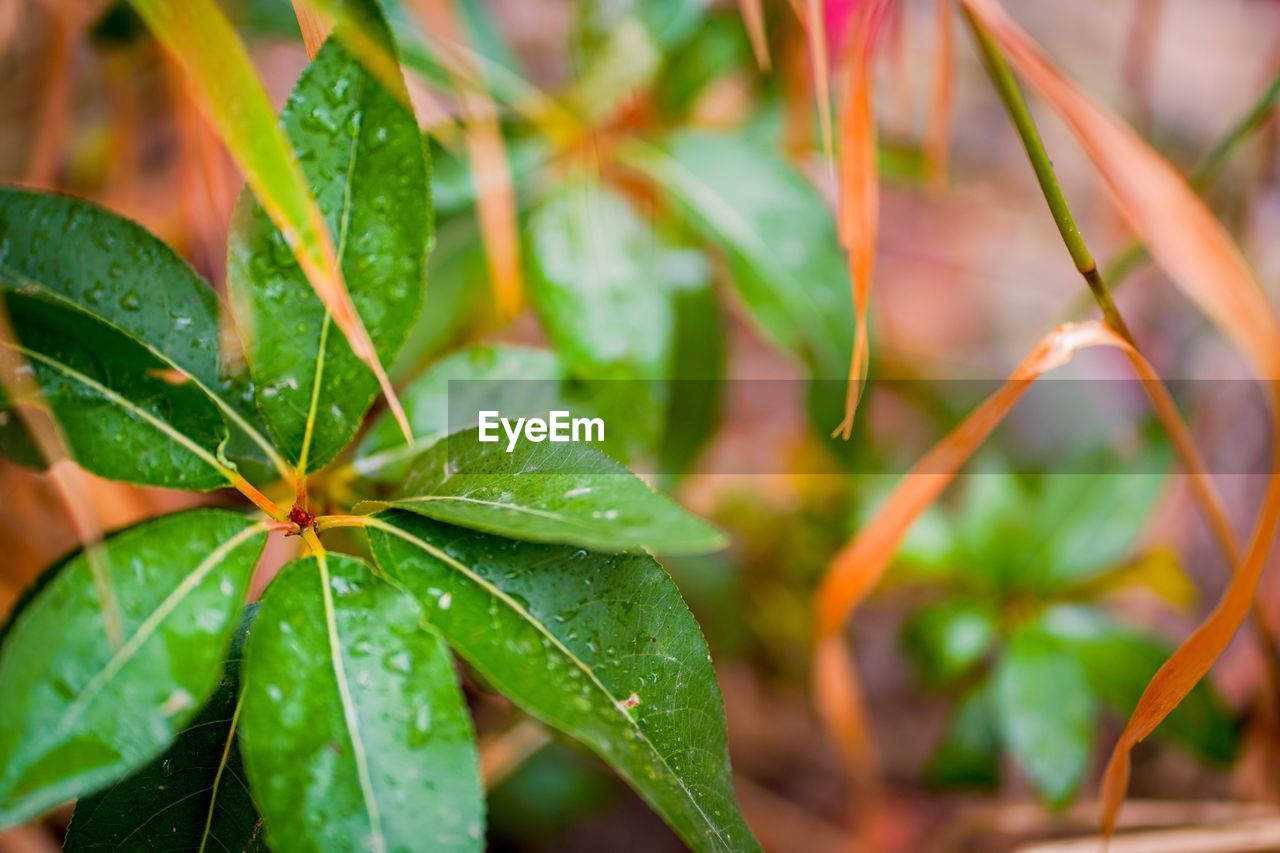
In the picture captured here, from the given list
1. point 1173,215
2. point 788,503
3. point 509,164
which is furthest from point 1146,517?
point 509,164

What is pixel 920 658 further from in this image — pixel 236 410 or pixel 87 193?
pixel 87 193

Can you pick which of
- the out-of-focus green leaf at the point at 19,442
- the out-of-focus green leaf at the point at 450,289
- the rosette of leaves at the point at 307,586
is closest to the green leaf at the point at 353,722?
the rosette of leaves at the point at 307,586

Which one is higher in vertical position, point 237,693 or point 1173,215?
point 1173,215

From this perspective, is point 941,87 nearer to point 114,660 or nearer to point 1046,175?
point 1046,175

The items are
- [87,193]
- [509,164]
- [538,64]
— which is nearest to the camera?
[509,164]

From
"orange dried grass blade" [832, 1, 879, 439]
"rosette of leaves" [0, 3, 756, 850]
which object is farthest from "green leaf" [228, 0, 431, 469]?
"orange dried grass blade" [832, 1, 879, 439]

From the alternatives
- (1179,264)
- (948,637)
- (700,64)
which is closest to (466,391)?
(1179,264)
